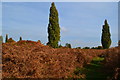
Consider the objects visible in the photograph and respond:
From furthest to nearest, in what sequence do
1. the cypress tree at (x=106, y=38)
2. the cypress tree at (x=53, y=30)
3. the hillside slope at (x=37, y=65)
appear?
the cypress tree at (x=106, y=38)
the cypress tree at (x=53, y=30)
the hillside slope at (x=37, y=65)

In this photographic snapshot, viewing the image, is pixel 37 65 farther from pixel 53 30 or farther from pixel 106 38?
pixel 106 38

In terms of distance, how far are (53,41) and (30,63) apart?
18.4 m

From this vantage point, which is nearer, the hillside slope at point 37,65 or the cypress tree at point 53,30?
the hillside slope at point 37,65

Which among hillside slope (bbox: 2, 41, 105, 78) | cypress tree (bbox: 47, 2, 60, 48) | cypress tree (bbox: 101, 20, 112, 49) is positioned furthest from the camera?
cypress tree (bbox: 101, 20, 112, 49)

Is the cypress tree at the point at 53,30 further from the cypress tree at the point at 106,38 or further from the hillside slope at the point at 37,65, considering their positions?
the hillside slope at the point at 37,65

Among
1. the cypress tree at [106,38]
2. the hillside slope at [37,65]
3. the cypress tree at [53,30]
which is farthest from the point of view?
the cypress tree at [106,38]

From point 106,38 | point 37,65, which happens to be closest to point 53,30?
point 106,38

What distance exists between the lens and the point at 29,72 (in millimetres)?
8805

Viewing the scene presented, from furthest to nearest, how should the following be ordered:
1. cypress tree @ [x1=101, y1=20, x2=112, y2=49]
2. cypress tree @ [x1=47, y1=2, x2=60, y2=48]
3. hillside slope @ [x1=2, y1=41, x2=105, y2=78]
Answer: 1. cypress tree @ [x1=101, y1=20, x2=112, y2=49]
2. cypress tree @ [x1=47, y1=2, x2=60, y2=48]
3. hillside slope @ [x1=2, y1=41, x2=105, y2=78]

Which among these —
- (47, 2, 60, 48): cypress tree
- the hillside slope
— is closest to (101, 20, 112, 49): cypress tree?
(47, 2, 60, 48): cypress tree

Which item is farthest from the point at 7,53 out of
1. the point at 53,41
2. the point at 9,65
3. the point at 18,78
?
the point at 53,41

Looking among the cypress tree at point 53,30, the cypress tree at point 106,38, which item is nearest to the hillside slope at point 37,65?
the cypress tree at point 53,30

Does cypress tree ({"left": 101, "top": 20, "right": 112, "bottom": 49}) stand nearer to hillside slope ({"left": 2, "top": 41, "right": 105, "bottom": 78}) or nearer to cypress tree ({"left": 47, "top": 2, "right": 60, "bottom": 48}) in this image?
cypress tree ({"left": 47, "top": 2, "right": 60, "bottom": 48})

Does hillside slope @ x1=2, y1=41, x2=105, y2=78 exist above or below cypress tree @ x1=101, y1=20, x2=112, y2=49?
below
